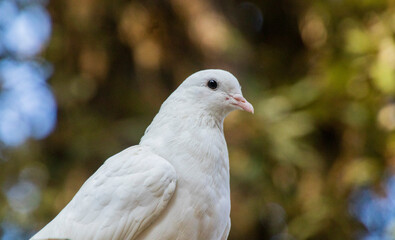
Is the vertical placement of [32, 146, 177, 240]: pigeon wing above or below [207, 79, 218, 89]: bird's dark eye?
below

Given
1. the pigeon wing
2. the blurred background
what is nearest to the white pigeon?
the pigeon wing

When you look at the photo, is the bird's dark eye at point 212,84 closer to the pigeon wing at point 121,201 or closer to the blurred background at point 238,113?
the pigeon wing at point 121,201

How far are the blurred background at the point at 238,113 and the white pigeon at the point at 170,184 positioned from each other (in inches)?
112

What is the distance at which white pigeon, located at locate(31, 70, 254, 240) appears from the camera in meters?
2.44

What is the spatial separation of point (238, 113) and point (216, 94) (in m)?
2.97

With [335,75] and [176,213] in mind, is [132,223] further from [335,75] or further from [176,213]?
[335,75]

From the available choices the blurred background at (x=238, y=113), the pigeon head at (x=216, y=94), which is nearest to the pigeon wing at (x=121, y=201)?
the pigeon head at (x=216, y=94)

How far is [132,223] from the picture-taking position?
7.98ft

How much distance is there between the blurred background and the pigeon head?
111 inches

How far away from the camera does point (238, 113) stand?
5.79m

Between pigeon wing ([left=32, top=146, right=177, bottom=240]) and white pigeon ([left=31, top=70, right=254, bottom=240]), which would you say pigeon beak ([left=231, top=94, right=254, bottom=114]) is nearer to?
white pigeon ([left=31, top=70, right=254, bottom=240])

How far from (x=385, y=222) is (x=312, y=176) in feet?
2.97

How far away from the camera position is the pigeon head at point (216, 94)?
112 inches

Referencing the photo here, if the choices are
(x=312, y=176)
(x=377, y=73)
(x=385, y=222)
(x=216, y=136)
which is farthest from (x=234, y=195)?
(x=216, y=136)
